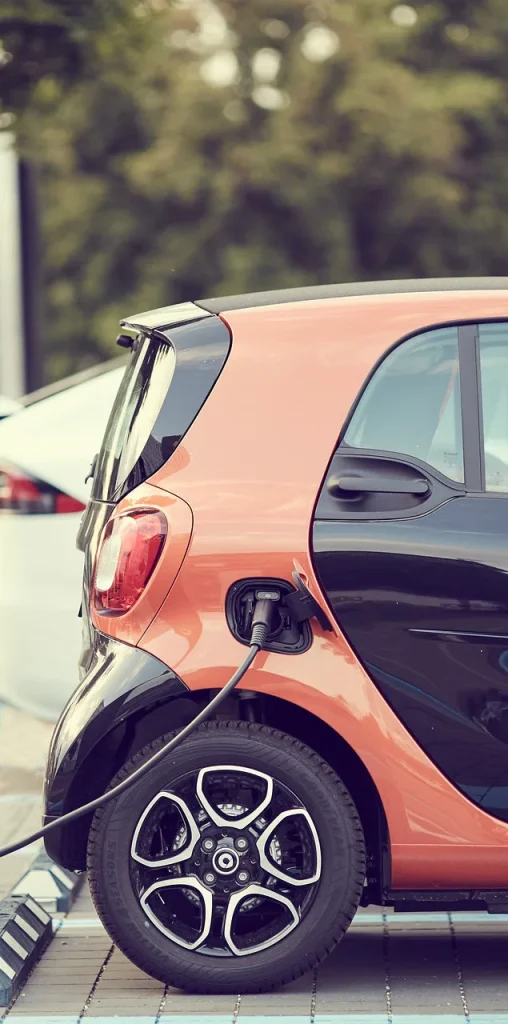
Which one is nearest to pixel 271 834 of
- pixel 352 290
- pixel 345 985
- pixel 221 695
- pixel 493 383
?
pixel 221 695

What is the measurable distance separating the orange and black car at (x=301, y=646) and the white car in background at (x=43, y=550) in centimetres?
187

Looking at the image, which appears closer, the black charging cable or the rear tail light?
the black charging cable

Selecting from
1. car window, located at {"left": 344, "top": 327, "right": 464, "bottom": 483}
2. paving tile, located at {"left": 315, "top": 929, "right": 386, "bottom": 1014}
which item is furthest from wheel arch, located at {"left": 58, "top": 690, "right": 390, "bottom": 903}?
car window, located at {"left": 344, "top": 327, "right": 464, "bottom": 483}

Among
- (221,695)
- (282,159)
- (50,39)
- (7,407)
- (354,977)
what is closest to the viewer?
(221,695)

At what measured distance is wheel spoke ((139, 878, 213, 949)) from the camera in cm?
405

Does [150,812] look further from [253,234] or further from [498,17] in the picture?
[498,17]

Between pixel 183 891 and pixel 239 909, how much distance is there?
0.15 meters

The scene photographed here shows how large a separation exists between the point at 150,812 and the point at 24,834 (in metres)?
1.93

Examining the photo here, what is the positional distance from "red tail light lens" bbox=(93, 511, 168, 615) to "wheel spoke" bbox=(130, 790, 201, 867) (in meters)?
0.47

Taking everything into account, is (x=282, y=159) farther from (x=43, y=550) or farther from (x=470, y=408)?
(x=470, y=408)

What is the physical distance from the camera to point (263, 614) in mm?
3975

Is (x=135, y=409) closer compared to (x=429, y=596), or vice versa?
(x=429, y=596)

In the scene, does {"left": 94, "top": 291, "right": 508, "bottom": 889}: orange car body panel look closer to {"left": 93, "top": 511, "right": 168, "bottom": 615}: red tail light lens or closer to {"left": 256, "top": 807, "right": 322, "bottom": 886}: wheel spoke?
{"left": 93, "top": 511, "right": 168, "bottom": 615}: red tail light lens

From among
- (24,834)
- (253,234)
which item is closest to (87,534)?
(24,834)
